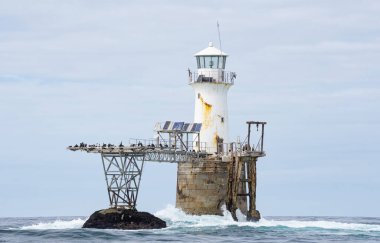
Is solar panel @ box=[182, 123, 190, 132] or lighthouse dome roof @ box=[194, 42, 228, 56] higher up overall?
lighthouse dome roof @ box=[194, 42, 228, 56]

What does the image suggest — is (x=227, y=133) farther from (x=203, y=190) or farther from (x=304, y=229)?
(x=304, y=229)

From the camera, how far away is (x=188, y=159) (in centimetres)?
9125

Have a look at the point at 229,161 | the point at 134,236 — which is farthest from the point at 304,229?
the point at 134,236

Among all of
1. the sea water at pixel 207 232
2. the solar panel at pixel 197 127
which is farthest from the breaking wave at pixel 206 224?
the solar panel at pixel 197 127

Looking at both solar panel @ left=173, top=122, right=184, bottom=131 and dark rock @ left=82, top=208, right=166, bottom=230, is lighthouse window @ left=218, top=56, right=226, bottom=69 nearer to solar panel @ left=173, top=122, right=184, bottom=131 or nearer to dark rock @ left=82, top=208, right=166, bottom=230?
solar panel @ left=173, top=122, right=184, bottom=131

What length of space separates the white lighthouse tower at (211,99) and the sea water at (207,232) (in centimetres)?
672

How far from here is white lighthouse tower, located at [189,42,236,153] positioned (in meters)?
94.4

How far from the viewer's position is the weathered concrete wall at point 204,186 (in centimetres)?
9212

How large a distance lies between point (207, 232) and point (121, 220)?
6.69 metres

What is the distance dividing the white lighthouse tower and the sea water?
6.72m

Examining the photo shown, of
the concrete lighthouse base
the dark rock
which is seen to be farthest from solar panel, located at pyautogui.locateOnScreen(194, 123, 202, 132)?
the dark rock

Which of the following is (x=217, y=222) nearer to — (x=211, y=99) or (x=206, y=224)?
(x=206, y=224)

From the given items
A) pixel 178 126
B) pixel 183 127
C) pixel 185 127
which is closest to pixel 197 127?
pixel 185 127

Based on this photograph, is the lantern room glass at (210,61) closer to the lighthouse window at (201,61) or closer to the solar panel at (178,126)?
the lighthouse window at (201,61)
